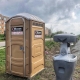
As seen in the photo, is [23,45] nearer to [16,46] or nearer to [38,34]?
[16,46]

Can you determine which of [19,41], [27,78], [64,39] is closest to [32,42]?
[19,41]

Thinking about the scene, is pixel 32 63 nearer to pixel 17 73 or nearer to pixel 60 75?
pixel 17 73

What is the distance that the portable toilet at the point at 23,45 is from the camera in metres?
4.20

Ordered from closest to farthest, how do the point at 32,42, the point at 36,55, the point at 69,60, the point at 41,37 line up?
the point at 69,60 < the point at 32,42 < the point at 36,55 < the point at 41,37

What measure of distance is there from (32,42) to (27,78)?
1.12 meters

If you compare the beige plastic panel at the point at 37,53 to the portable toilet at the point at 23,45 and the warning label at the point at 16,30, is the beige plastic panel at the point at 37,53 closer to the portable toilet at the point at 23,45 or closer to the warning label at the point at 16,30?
the portable toilet at the point at 23,45

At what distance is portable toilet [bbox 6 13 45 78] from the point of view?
4.20m

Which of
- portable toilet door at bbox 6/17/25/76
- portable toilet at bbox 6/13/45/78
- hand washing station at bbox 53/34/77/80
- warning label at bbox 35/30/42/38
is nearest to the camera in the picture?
hand washing station at bbox 53/34/77/80

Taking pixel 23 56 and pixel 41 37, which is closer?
pixel 23 56

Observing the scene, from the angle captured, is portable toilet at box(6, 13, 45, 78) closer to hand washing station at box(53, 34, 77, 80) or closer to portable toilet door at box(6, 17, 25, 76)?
portable toilet door at box(6, 17, 25, 76)

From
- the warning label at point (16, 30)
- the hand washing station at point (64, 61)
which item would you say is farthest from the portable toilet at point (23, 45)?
the hand washing station at point (64, 61)

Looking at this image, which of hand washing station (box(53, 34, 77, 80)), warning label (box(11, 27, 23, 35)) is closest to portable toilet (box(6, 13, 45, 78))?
warning label (box(11, 27, 23, 35))

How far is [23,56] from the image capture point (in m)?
4.32

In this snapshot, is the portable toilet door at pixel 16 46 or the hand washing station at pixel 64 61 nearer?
the hand washing station at pixel 64 61
